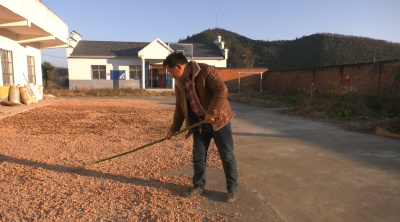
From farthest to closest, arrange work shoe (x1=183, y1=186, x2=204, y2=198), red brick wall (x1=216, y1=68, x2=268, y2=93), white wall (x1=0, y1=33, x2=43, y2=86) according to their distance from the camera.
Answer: red brick wall (x1=216, y1=68, x2=268, y2=93) → white wall (x1=0, y1=33, x2=43, y2=86) → work shoe (x1=183, y1=186, x2=204, y2=198)

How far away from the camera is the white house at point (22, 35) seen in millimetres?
9422

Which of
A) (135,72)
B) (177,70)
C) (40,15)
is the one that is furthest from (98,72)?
(177,70)

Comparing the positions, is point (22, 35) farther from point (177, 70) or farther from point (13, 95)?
→ point (177, 70)

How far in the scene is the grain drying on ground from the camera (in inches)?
100.0

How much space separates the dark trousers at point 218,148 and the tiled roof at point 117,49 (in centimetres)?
2534

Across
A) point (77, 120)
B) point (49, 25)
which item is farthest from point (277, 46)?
point (77, 120)

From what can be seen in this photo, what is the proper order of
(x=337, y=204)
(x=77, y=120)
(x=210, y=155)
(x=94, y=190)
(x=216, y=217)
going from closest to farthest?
(x=216, y=217) → (x=337, y=204) → (x=94, y=190) → (x=210, y=155) → (x=77, y=120)

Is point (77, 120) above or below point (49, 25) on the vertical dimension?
below

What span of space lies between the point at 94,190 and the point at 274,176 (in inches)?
90.4

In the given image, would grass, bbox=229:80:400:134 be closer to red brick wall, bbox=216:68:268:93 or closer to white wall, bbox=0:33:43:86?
white wall, bbox=0:33:43:86

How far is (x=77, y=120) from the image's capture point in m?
7.89

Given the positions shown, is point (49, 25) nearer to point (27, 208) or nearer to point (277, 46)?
point (27, 208)

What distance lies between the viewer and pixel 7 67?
11.3 meters

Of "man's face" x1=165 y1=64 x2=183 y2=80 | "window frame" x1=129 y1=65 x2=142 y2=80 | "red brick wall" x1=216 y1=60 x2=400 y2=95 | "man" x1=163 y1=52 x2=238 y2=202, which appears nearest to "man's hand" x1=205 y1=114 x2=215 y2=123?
"man" x1=163 y1=52 x2=238 y2=202
